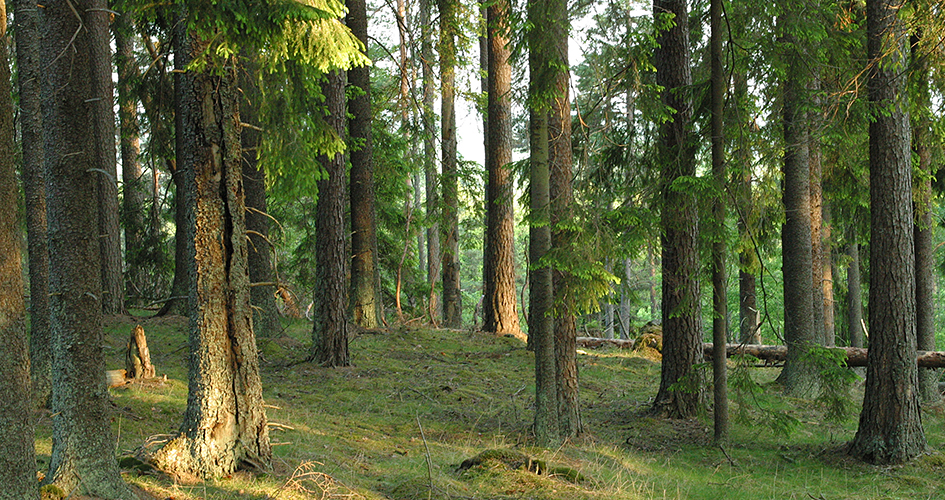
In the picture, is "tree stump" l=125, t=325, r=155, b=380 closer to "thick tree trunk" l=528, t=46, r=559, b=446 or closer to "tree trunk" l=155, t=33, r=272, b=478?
"tree trunk" l=155, t=33, r=272, b=478

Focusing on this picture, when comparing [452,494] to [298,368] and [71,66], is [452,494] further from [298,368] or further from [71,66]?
[298,368]

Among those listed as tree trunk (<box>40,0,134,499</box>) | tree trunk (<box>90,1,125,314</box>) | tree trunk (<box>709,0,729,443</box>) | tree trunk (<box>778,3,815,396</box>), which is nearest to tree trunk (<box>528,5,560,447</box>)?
tree trunk (<box>709,0,729,443</box>)

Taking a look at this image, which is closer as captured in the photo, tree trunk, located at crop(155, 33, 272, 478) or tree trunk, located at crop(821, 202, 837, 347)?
tree trunk, located at crop(155, 33, 272, 478)

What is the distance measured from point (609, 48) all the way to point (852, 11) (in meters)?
5.89

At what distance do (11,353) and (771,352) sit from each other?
14.5 m

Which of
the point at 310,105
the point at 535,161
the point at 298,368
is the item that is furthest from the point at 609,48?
the point at 298,368

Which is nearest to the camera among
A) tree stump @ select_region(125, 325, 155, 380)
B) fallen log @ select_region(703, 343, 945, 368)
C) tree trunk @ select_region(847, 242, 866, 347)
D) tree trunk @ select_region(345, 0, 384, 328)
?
tree stump @ select_region(125, 325, 155, 380)

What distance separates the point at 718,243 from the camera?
29.2 feet

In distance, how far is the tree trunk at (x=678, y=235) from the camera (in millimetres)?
9305

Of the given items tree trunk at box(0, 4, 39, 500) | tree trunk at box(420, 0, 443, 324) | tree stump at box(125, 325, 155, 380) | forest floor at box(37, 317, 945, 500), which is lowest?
forest floor at box(37, 317, 945, 500)

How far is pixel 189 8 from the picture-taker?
547 centimetres

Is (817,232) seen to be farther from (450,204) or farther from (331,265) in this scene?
(331,265)

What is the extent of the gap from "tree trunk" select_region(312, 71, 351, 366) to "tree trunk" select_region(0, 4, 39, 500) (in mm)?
7708

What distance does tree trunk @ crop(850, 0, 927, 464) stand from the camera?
8195 mm
